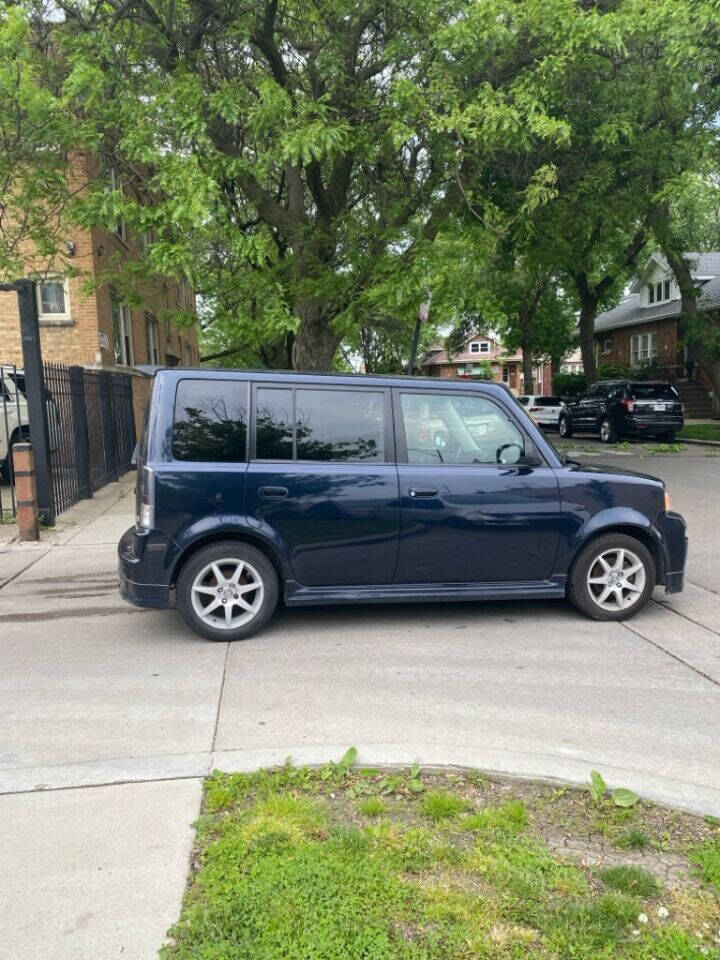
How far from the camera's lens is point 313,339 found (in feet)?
41.7

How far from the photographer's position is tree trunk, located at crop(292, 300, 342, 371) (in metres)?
12.4

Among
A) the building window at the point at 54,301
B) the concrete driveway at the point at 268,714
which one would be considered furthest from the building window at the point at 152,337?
the concrete driveway at the point at 268,714

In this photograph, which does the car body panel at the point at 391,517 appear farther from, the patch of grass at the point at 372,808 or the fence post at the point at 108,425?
the fence post at the point at 108,425

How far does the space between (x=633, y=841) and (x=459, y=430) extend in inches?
123

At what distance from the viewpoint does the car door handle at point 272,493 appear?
196 inches

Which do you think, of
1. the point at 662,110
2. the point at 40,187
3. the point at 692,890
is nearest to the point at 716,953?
the point at 692,890

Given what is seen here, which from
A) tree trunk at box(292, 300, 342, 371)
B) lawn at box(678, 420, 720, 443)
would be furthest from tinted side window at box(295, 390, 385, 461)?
lawn at box(678, 420, 720, 443)

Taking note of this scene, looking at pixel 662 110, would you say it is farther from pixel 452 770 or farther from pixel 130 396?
pixel 452 770

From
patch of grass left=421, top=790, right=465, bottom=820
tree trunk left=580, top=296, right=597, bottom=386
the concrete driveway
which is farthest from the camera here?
tree trunk left=580, top=296, right=597, bottom=386

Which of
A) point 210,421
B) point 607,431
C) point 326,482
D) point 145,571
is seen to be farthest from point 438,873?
point 607,431

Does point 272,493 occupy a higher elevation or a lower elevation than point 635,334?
lower

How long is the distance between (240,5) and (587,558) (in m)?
9.10

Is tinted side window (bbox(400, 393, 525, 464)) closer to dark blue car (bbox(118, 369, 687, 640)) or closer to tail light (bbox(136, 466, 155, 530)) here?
dark blue car (bbox(118, 369, 687, 640))

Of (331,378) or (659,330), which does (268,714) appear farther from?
(659,330)
